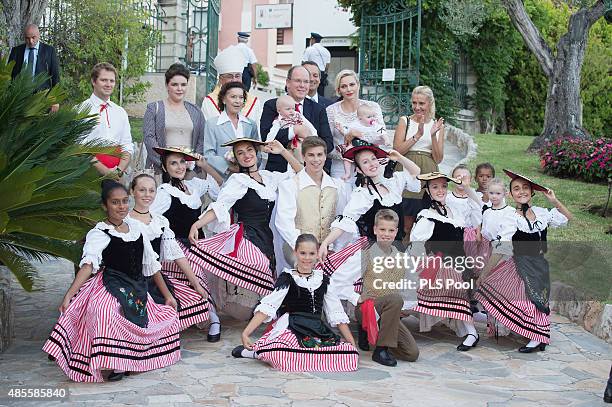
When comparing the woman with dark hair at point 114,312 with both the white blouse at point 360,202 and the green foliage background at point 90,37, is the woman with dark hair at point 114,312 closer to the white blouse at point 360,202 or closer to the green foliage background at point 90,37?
the white blouse at point 360,202

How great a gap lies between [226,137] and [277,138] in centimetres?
46

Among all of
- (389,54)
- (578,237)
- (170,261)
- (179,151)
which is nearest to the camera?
(170,261)

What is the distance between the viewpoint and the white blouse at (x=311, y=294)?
6.09 m

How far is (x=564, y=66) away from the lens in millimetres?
15695

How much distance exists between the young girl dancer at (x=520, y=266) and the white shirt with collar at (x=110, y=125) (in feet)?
10.4

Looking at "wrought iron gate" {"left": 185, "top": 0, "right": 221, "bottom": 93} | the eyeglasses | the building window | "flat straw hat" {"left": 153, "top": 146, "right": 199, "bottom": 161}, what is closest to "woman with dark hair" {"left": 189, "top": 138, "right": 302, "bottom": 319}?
"flat straw hat" {"left": 153, "top": 146, "right": 199, "bottom": 161}

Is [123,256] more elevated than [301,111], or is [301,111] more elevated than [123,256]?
[301,111]

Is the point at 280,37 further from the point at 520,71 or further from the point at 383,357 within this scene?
the point at 383,357

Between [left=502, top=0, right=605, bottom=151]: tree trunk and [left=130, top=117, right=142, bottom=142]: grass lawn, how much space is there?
23.0 ft

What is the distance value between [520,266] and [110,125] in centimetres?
364

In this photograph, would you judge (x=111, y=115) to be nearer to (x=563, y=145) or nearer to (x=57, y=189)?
(x=57, y=189)

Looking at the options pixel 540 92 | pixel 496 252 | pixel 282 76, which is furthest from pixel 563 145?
pixel 282 76

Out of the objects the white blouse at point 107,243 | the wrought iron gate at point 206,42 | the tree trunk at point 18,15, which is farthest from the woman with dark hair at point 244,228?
the wrought iron gate at point 206,42

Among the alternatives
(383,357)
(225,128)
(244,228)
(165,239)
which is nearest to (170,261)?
(165,239)
